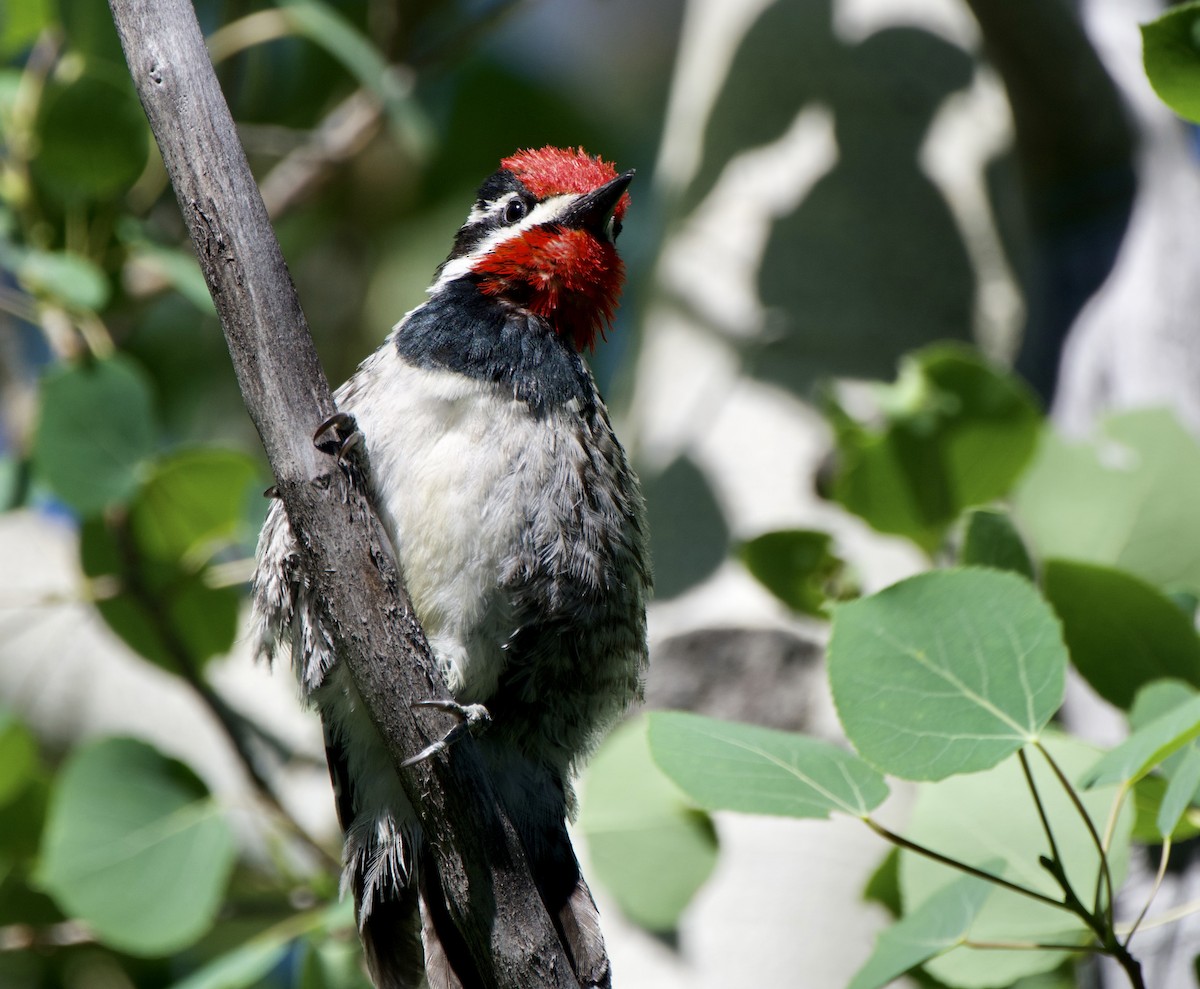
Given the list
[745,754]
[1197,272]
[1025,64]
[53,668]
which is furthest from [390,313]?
[745,754]

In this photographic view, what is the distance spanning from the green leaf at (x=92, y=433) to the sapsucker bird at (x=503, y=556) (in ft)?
1.63

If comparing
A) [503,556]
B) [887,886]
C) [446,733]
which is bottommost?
[887,886]

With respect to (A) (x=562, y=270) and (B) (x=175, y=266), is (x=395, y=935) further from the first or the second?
(B) (x=175, y=266)

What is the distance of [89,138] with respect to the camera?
2430 millimetres

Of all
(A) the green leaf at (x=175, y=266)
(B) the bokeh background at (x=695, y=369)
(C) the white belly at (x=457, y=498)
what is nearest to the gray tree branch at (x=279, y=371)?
(C) the white belly at (x=457, y=498)

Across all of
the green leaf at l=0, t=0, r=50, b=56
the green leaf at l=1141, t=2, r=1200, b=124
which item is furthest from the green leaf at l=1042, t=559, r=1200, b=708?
the green leaf at l=0, t=0, r=50, b=56

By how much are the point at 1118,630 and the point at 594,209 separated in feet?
3.24

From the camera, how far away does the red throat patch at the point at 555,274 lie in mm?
2002

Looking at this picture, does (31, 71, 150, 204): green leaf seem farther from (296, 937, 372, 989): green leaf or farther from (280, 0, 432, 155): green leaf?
(296, 937, 372, 989): green leaf

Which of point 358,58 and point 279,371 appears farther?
point 358,58

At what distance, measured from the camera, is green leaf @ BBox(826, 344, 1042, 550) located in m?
2.04

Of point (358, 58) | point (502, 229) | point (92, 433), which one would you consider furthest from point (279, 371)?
point (358, 58)

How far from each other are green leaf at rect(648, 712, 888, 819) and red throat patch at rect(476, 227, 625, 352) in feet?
2.55

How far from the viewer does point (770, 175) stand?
2973 millimetres
